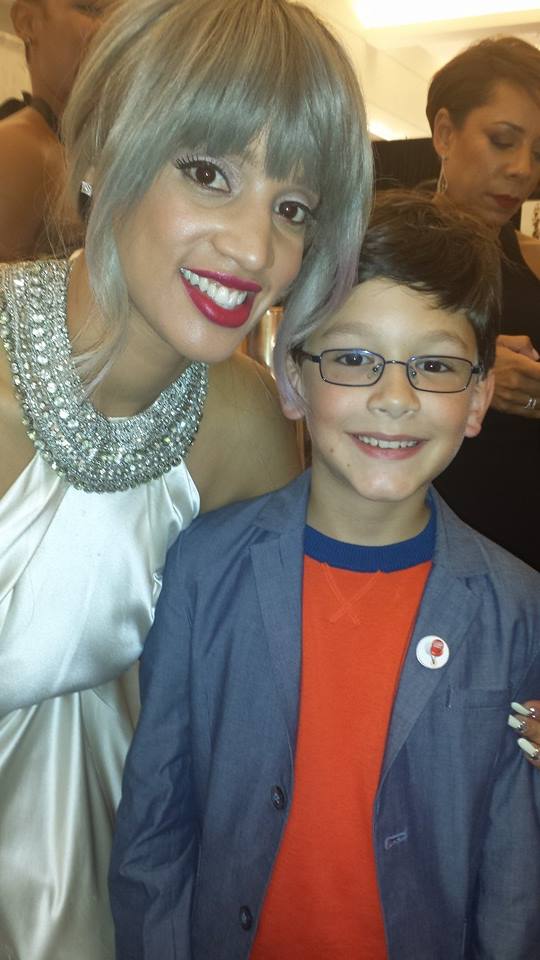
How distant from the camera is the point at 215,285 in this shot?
117 cm

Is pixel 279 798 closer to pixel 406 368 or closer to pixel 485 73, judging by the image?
pixel 406 368

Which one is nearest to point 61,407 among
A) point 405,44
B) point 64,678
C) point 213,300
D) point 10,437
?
point 10,437

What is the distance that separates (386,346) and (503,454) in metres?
0.72

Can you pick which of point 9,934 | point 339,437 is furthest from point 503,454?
point 9,934

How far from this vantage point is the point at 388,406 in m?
1.19

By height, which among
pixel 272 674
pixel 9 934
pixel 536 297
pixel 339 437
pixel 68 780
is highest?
pixel 536 297

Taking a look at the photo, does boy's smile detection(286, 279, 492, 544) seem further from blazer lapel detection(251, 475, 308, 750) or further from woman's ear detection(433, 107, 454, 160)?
woman's ear detection(433, 107, 454, 160)

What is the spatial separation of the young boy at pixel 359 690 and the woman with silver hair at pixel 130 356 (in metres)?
0.09

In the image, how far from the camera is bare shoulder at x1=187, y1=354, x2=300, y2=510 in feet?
4.83

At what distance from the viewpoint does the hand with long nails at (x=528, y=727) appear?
1.16 m

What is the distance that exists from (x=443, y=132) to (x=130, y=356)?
922 mm

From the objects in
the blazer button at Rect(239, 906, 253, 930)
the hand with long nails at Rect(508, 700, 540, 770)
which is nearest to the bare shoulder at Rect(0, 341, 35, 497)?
the blazer button at Rect(239, 906, 253, 930)

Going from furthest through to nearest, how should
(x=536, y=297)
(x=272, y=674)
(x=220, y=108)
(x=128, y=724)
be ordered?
(x=536, y=297) → (x=128, y=724) → (x=272, y=674) → (x=220, y=108)

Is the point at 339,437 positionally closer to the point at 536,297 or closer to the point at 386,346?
the point at 386,346
